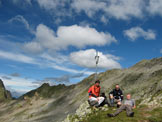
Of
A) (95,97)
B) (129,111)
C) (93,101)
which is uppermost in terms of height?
(95,97)

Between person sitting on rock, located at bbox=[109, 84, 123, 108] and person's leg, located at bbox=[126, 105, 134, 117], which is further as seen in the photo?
person sitting on rock, located at bbox=[109, 84, 123, 108]

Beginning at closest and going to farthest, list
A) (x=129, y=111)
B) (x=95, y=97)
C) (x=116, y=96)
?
(x=129, y=111) → (x=95, y=97) → (x=116, y=96)

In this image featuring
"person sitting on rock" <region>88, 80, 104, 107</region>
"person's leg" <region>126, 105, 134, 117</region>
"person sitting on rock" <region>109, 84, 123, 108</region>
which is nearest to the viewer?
"person's leg" <region>126, 105, 134, 117</region>

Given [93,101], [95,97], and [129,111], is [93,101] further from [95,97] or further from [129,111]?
[129,111]

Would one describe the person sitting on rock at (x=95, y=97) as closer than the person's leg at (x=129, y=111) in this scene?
No

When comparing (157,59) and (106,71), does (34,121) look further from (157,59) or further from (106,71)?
(157,59)

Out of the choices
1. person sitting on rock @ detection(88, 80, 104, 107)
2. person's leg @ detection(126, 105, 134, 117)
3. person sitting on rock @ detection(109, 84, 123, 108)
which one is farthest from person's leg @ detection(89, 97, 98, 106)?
person's leg @ detection(126, 105, 134, 117)

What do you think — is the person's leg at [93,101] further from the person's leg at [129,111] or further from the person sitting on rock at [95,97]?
the person's leg at [129,111]

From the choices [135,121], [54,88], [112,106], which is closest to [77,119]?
[112,106]

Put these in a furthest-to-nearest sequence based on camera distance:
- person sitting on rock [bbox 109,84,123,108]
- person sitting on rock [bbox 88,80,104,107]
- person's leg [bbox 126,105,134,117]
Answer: person sitting on rock [bbox 109,84,123,108], person sitting on rock [bbox 88,80,104,107], person's leg [bbox 126,105,134,117]

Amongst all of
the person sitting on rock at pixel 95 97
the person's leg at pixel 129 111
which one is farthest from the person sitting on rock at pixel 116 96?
the person's leg at pixel 129 111

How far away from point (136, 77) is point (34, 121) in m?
31.8

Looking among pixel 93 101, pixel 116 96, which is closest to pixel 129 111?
pixel 93 101

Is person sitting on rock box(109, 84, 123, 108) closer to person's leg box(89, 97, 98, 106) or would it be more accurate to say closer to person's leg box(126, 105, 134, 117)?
person's leg box(89, 97, 98, 106)
